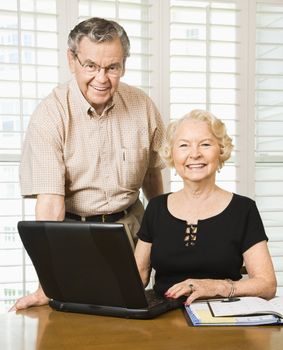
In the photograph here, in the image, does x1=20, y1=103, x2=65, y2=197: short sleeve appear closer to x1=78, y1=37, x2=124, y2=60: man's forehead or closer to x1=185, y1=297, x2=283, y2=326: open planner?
x1=78, y1=37, x2=124, y2=60: man's forehead

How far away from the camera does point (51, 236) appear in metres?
1.38

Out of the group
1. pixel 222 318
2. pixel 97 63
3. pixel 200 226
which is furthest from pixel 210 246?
pixel 97 63

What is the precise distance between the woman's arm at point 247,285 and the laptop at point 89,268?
49 mm

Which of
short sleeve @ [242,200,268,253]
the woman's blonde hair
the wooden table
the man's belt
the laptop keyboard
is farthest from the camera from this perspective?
the man's belt

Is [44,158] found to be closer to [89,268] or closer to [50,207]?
[50,207]

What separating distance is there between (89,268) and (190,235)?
0.56m

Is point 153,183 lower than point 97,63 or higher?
lower

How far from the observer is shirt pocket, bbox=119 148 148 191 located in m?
2.26

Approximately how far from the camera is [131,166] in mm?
2266

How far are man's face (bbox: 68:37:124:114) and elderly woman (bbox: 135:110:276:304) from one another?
31 cm

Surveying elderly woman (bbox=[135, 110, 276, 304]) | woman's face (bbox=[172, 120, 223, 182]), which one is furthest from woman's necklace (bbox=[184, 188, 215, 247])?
woman's face (bbox=[172, 120, 223, 182])

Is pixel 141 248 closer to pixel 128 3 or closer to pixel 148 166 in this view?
pixel 148 166

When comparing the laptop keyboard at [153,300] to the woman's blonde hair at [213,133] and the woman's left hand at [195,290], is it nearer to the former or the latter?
the woman's left hand at [195,290]

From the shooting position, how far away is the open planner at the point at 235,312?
1.38 m
